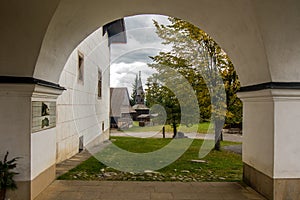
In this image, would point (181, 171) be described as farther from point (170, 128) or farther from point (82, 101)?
point (170, 128)

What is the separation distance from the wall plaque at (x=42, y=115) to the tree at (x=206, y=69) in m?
5.46

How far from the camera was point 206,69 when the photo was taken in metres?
8.74

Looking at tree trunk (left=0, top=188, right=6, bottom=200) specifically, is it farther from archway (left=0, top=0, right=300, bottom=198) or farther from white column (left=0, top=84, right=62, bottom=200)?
archway (left=0, top=0, right=300, bottom=198)

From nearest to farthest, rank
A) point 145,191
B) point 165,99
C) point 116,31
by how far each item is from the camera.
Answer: point 145,191
point 165,99
point 116,31

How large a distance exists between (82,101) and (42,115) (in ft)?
14.7

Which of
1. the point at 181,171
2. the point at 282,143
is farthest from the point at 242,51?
the point at 181,171

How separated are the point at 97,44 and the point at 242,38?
7.45m

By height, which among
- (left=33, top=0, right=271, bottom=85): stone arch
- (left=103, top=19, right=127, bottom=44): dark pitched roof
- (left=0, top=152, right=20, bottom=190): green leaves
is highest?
(left=103, top=19, right=127, bottom=44): dark pitched roof

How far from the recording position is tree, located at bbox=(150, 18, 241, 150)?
28.1 ft

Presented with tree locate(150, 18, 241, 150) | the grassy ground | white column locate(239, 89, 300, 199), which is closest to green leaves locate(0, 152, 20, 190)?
white column locate(239, 89, 300, 199)

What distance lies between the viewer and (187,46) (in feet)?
29.3

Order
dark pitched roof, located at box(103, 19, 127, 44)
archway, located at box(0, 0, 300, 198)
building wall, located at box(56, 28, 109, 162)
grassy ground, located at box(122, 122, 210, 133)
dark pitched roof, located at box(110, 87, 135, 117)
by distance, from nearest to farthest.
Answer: archway, located at box(0, 0, 300, 198) → building wall, located at box(56, 28, 109, 162) → grassy ground, located at box(122, 122, 210, 133) → dark pitched roof, located at box(103, 19, 127, 44) → dark pitched roof, located at box(110, 87, 135, 117)

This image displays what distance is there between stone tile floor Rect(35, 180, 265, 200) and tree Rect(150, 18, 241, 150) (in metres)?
4.36

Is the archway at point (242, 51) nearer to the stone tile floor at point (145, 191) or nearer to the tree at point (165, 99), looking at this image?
the stone tile floor at point (145, 191)
